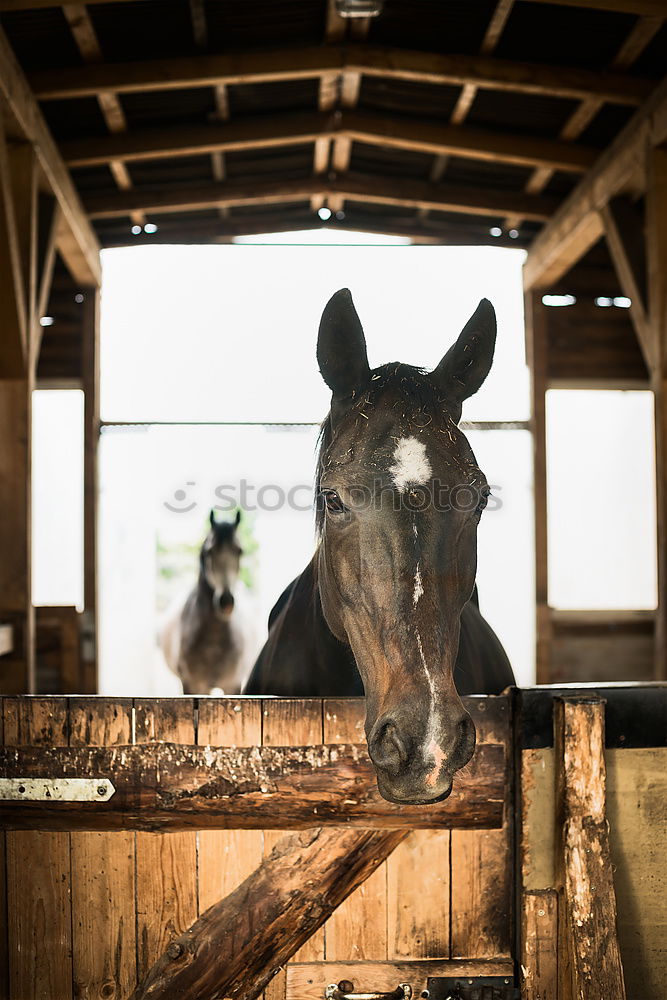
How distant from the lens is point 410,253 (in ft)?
26.2

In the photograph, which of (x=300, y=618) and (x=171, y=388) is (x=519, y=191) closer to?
(x=171, y=388)

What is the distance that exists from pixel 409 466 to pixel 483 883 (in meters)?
0.90

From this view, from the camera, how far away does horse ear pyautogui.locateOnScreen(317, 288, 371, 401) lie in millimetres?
2002

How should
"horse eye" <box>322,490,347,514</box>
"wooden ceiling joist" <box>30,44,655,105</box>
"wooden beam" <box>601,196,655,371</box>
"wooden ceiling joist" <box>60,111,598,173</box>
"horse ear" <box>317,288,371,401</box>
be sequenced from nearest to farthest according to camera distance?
"horse eye" <box>322,490,347,514</box> → "horse ear" <box>317,288,371,401</box> → "wooden ceiling joist" <box>30,44,655,105</box> → "wooden beam" <box>601,196,655,371</box> → "wooden ceiling joist" <box>60,111,598,173</box>

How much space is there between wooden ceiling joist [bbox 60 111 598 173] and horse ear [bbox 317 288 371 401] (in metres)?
4.70

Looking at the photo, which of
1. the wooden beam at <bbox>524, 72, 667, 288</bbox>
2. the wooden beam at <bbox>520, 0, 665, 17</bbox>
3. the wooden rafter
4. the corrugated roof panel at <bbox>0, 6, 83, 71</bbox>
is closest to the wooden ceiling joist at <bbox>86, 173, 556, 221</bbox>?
the wooden rafter

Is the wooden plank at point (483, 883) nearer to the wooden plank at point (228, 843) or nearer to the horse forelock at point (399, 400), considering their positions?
the wooden plank at point (228, 843)

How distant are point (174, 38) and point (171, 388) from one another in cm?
322

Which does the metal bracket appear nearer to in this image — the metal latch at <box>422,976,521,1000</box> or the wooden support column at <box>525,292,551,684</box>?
the metal latch at <box>422,976,521,1000</box>

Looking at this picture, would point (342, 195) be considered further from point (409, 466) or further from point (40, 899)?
point (40, 899)

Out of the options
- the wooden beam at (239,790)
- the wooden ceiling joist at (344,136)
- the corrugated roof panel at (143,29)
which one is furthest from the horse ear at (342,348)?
the wooden ceiling joist at (344,136)

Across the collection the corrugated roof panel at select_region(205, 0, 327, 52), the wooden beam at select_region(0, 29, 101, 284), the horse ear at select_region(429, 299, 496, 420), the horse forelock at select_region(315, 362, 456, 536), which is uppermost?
the corrugated roof panel at select_region(205, 0, 327, 52)

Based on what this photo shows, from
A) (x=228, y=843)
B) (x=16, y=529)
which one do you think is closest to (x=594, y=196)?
(x=16, y=529)

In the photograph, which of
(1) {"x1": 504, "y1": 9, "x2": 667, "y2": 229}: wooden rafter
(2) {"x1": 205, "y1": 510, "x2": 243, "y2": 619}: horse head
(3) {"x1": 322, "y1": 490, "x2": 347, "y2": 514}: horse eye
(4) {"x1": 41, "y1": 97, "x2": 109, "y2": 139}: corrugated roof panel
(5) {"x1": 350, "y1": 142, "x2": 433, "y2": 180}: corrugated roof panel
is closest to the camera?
(3) {"x1": 322, "y1": 490, "x2": 347, "y2": 514}: horse eye
